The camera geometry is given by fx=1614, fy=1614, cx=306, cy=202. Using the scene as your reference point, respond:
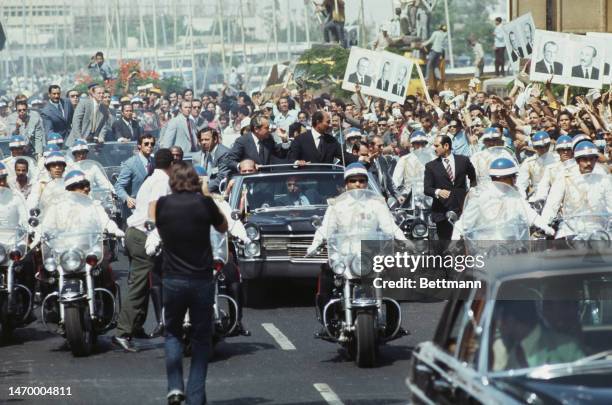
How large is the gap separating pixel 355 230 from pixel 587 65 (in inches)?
496

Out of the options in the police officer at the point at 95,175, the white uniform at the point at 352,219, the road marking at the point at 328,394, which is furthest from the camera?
the police officer at the point at 95,175

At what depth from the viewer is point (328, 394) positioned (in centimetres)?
1166

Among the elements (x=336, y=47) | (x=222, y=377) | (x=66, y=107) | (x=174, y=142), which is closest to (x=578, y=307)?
(x=222, y=377)

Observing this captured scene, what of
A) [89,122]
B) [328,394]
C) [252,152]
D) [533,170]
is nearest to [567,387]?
[328,394]

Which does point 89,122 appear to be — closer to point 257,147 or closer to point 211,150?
point 211,150

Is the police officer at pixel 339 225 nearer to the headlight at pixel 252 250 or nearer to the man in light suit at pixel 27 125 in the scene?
the headlight at pixel 252 250

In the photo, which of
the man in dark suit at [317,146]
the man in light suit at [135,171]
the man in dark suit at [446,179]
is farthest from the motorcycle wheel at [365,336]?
the man in dark suit at [317,146]

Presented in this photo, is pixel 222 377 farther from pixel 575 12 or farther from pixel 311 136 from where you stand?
pixel 575 12

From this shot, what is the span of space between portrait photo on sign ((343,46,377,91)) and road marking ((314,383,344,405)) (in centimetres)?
1836

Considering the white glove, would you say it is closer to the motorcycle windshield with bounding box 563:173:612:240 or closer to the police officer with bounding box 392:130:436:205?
the motorcycle windshield with bounding box 563:173:612:240

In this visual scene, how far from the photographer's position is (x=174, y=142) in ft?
89.4

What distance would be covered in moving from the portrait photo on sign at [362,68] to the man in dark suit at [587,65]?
18.7 feet

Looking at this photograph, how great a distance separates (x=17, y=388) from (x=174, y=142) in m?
15.3

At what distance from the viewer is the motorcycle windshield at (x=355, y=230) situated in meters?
13.3
